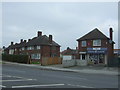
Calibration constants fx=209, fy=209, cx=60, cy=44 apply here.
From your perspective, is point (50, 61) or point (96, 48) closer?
point (50, 61)

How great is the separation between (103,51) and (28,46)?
2729 centimetres

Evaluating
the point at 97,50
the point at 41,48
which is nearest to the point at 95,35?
the point at 97,50

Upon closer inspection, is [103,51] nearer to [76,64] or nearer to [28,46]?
[76,64]

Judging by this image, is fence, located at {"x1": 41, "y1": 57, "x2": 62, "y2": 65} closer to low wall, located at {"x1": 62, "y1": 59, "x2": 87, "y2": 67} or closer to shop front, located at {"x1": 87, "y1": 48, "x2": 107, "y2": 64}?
low wall, located at {"x1": 62, "y1": 59, "x2": 87, "y2": 67}

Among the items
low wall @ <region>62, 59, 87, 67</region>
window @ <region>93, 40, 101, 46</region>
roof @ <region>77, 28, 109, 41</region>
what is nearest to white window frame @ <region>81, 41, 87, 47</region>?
roof @ <region>77, 28, 109, 41</region>

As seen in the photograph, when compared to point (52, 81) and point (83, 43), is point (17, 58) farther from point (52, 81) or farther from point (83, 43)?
point (52, 81)

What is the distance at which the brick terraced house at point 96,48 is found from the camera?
1727 inches

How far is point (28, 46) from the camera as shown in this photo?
63.5 m

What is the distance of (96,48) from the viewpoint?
44.2 metres

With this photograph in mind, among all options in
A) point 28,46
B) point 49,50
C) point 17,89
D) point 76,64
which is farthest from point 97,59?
point 17,89

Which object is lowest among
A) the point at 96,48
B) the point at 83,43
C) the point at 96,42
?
the point at 96,48

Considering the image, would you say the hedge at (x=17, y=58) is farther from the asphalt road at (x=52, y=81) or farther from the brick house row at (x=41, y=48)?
the asphalt road at (x=52, y=81)

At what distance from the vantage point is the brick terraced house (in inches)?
1727

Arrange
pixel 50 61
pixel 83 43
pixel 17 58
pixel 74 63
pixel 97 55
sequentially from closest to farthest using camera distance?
pixel 74 63 → pixel 50 61 → pixel 97 55 → pixel 83 43 → pixel 17 58
